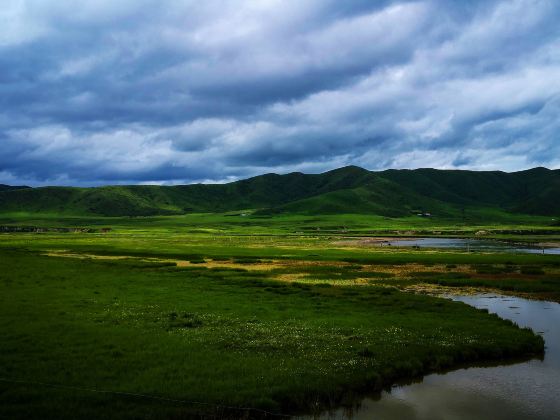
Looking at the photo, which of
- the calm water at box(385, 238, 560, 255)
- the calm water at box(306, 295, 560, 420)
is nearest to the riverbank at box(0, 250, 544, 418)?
the calm water at box(306, 295, 560, 420)

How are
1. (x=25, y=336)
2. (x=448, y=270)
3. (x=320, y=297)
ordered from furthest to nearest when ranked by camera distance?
(x=448, y=270)
(x=320, y=297)
(x=25, y=336)

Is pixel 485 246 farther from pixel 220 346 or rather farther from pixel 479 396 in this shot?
pixel 220 346

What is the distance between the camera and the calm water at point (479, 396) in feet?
63.7

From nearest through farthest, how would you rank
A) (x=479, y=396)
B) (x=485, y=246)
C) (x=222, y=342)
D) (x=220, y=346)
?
1. (x=479, y=396)
2. (x=220, y=346)
3. (x=222, y=342)
4. (x=485, y=246)

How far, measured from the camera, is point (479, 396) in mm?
21438

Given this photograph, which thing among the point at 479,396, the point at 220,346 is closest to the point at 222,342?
the point at 220,346

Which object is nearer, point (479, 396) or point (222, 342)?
point (479, 396)

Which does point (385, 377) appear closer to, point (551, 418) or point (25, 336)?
point (551, 418)

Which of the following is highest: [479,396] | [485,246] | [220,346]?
[220,346]

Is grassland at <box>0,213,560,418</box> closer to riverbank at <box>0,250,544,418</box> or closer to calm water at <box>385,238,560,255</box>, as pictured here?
riverbank at <box>0,250,544,418</box>

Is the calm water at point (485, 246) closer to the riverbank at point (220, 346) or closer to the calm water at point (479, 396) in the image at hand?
the riverbank at point (220, 346)

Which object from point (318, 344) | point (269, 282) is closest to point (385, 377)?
point (318, 344)

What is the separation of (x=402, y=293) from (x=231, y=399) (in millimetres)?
32497

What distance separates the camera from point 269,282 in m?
54.5
